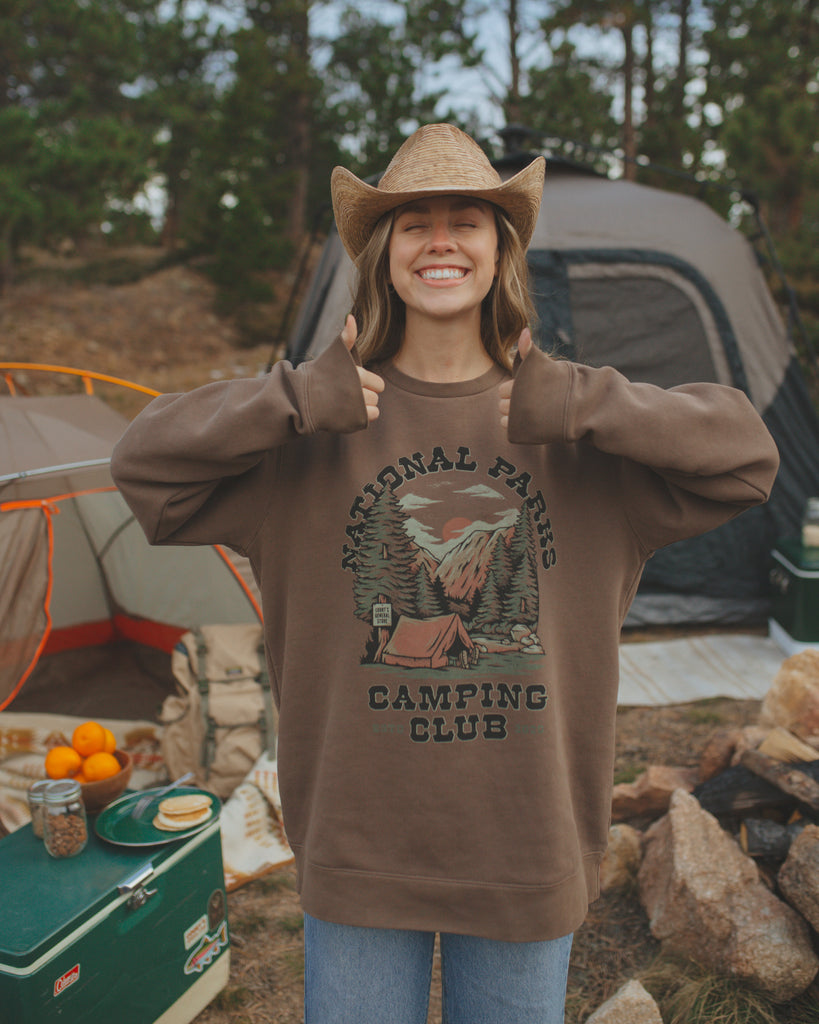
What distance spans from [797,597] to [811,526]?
395 millimetres

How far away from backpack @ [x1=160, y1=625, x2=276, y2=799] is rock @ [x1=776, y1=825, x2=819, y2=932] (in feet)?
5.74

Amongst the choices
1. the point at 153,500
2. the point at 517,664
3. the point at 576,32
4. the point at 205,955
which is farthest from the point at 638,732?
the point at 576,32

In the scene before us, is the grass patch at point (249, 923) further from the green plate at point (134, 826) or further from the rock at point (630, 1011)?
the rock at point (630, 1011)

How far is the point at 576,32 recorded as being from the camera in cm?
1066

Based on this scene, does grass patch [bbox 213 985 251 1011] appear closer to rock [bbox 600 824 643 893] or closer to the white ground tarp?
rock [bbox 600 824 643 893]

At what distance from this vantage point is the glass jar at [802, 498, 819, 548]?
412 centimetres

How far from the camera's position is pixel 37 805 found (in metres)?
1.89

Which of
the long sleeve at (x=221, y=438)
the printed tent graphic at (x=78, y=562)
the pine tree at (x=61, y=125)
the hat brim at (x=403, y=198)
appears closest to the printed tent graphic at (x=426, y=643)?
the long sleeve at (x=221, y=438)

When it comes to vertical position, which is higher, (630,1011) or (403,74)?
(403,74)

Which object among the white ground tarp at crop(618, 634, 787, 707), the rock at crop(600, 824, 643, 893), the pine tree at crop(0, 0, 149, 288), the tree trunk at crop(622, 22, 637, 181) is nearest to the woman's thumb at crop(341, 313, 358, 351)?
the rock at crop(600, 824, 643, 893)

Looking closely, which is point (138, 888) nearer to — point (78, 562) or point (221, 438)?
point (221, 438)

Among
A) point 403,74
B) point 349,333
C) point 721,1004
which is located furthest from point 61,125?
point 721,1004

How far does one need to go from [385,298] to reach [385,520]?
0.38m

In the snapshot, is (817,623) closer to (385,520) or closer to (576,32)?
(385,520)
